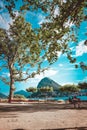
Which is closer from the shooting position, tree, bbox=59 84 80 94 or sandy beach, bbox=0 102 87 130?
sandy beach, bbox=0 102 87 130

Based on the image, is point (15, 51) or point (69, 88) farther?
point (69, 88)

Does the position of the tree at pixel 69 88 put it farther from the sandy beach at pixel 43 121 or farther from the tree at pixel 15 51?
the sandy beach at pixel 43 121

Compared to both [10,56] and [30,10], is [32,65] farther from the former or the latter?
[30,10]

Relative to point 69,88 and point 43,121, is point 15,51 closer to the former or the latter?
point 43,121

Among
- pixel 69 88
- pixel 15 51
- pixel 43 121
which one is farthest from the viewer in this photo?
pixel 69 88

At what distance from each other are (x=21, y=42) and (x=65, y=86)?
121 m

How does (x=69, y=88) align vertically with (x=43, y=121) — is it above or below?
above

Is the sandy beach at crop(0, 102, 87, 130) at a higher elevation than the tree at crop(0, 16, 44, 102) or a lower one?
lower

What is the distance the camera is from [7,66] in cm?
6016

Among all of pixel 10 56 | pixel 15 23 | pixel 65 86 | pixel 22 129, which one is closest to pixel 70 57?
pixel 22 129

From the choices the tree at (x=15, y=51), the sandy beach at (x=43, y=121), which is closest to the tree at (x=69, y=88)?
the tree at (x=15, y=51)

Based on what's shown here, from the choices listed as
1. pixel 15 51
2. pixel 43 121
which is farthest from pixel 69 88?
pixel 43 121

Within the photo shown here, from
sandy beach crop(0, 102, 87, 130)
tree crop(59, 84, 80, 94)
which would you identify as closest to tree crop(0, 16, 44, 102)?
sandy beach crop(0, 102, 87, 130)

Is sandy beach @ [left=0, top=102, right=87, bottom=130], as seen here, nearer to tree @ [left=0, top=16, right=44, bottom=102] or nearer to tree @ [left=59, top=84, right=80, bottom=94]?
tree @ [left=0, top=16, right=44, bottom=102]
